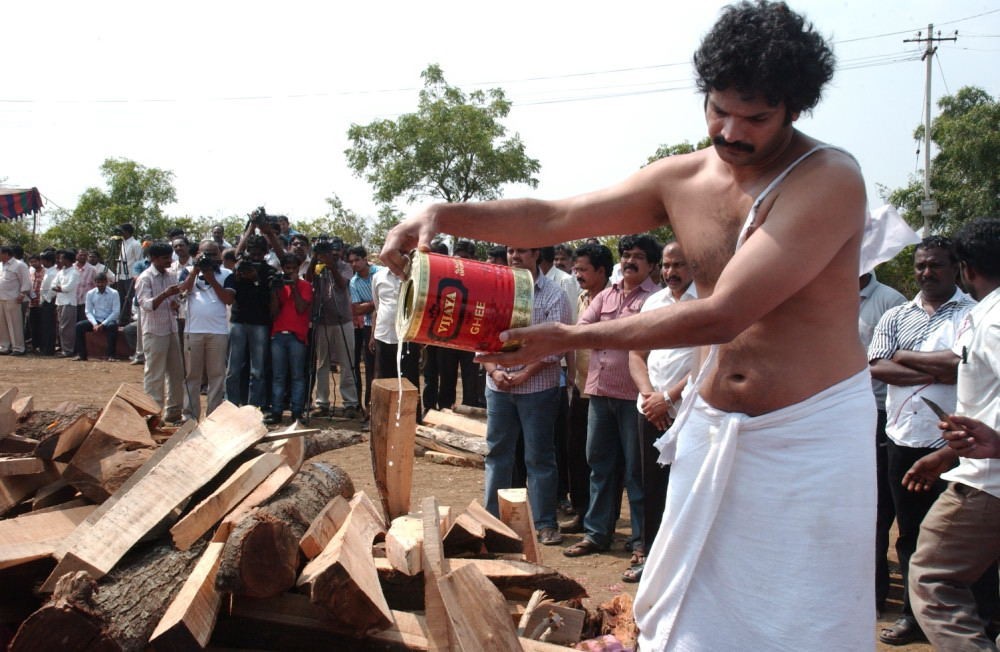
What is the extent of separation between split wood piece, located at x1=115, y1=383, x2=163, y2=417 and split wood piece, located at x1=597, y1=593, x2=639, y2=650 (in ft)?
9.78

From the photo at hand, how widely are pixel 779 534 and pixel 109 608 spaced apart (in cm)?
226

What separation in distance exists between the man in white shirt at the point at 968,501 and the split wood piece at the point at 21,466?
13.4 feet

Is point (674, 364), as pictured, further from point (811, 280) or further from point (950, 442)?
point (811, 280)

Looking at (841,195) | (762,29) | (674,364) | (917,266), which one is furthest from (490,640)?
(917,266)

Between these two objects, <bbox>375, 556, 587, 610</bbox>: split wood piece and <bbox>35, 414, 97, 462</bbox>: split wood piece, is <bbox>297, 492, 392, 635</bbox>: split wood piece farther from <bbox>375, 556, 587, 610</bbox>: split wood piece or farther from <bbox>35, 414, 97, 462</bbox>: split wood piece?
<bbox>35, 414, 97, 462</bbox>: split wood piece

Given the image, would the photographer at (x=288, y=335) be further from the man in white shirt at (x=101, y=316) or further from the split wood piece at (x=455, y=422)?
the man in white shirt at (x=101, y=316)

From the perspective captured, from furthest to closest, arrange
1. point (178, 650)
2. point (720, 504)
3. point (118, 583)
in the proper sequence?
point (118, 583) → point (178, 650) → point (720, 504)

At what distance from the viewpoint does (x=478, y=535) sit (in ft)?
12.3

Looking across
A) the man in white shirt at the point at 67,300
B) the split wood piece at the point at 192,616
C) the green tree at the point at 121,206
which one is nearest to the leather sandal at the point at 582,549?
the split wood piece at the point at 192,616

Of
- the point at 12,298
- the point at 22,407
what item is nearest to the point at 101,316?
the point at 12,298

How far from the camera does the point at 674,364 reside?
4.86 m

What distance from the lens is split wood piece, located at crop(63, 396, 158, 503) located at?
4.08 m

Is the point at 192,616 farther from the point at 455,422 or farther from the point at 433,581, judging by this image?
the point at 455,422

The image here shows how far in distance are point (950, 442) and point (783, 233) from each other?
1.77 meters
